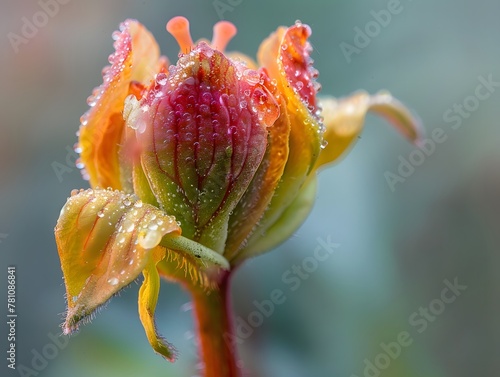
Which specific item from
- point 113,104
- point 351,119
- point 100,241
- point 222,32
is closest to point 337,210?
point 351,119

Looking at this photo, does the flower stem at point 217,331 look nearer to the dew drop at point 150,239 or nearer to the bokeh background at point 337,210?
the dew drop at point 150,239

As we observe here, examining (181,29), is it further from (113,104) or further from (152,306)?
(152,306)

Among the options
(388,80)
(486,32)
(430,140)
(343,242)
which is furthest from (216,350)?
(486,32)

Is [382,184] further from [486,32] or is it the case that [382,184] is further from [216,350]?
[216,350]

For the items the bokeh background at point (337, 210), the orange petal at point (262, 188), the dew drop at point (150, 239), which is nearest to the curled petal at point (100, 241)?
the dew drop at point (150, 239)

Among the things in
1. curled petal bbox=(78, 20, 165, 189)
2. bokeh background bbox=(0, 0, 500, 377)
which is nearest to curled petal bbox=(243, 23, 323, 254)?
curled petal bbox=(78, 20, 165, 189)

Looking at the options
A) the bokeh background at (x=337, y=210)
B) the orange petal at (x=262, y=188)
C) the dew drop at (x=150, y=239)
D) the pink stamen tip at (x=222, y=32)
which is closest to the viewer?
the dew drop at (x=150, y=239)
